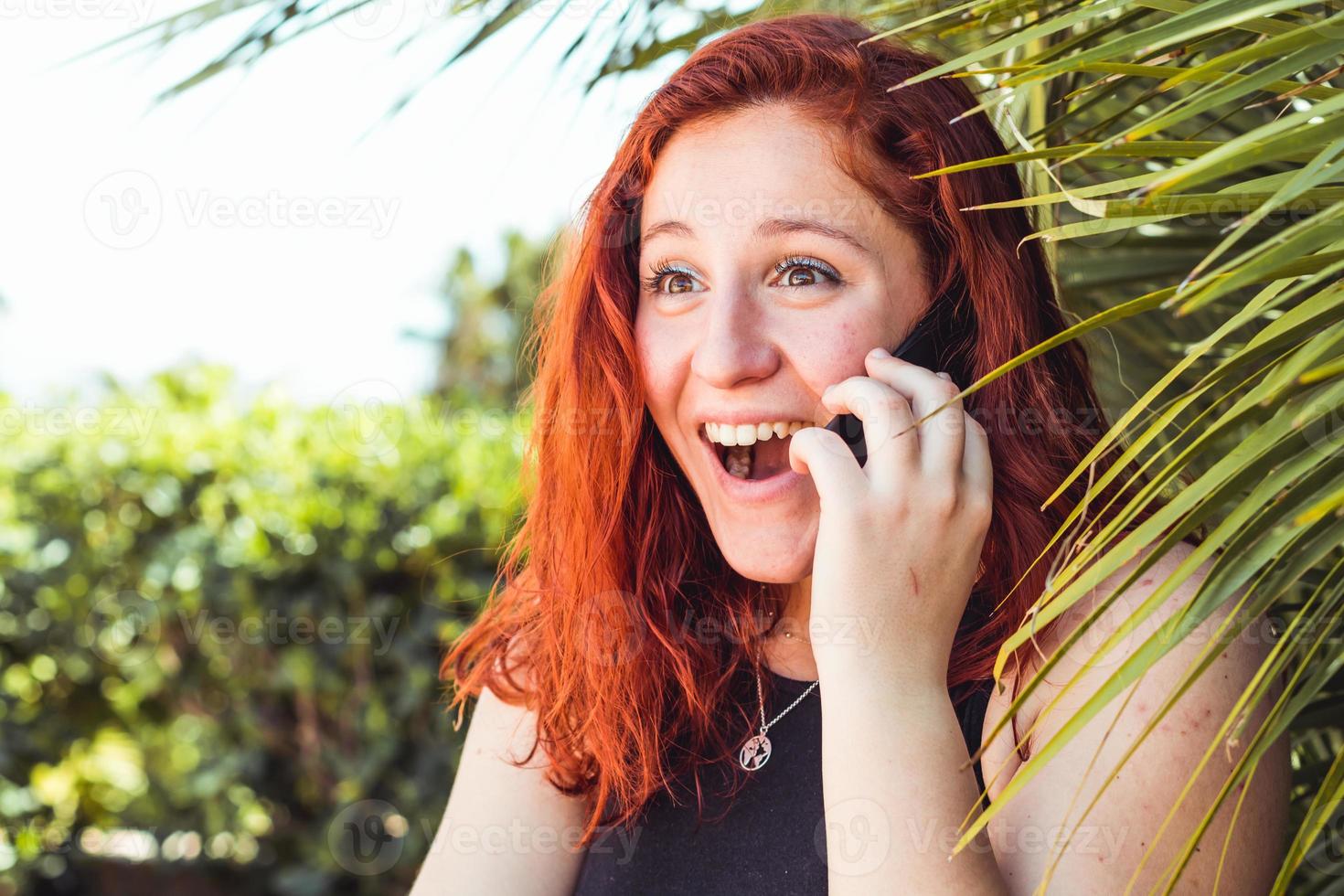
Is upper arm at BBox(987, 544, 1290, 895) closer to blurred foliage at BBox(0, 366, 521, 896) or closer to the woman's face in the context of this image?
the woman's face

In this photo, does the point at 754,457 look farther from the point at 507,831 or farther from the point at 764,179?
the point at 507,831

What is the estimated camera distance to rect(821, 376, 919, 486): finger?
1436 millimetres

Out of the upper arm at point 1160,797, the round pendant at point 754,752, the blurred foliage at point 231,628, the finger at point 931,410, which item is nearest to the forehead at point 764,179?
the finger at point 931,410

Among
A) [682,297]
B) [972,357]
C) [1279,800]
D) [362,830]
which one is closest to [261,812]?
[362,830]

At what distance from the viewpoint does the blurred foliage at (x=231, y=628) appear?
3.80 metres

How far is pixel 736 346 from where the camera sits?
1.70 meters

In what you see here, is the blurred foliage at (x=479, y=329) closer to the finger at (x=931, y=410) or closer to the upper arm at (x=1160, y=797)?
the finger at (x=931, y=410)

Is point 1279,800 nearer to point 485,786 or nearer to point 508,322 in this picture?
point 485,786

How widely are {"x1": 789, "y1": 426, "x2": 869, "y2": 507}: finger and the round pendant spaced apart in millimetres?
558

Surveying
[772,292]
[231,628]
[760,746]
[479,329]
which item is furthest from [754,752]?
[479,329]

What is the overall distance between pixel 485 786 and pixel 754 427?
776 mm

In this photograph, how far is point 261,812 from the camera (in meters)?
4.08

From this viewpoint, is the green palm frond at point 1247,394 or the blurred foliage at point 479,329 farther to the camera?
the blurred foliage at point 479,329

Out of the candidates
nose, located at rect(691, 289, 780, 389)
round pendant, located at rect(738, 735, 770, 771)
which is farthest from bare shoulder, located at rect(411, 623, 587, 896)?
nose, located at rect(691, 289, 780, 389)
